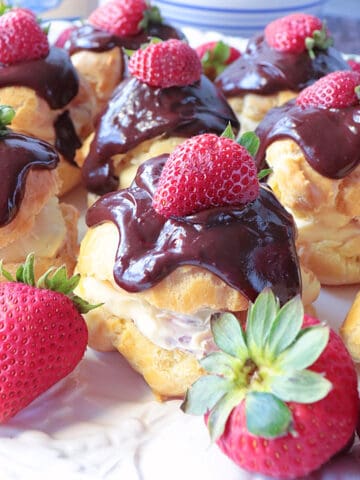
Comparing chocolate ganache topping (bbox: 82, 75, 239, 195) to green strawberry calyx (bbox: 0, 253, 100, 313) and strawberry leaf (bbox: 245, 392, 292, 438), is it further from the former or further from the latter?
strawberry leaf (bbox: 245, 392, 292, 438)

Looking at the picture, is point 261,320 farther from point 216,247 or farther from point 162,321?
point 162,321

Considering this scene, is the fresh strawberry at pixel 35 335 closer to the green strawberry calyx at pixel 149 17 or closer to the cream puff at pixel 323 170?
the cream puff at pixel 323 170

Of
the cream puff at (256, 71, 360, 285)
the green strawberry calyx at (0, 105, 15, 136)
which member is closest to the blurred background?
the cream puff at (256, 71, 360, 285)

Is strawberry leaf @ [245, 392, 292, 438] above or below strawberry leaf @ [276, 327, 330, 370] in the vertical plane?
below

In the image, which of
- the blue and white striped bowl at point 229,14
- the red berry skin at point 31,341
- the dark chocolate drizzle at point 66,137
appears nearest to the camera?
the red berry skin at point 31,341

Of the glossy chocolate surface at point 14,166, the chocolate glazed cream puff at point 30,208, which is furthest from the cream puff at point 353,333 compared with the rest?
the glossy chocolate surface at point 14,166
